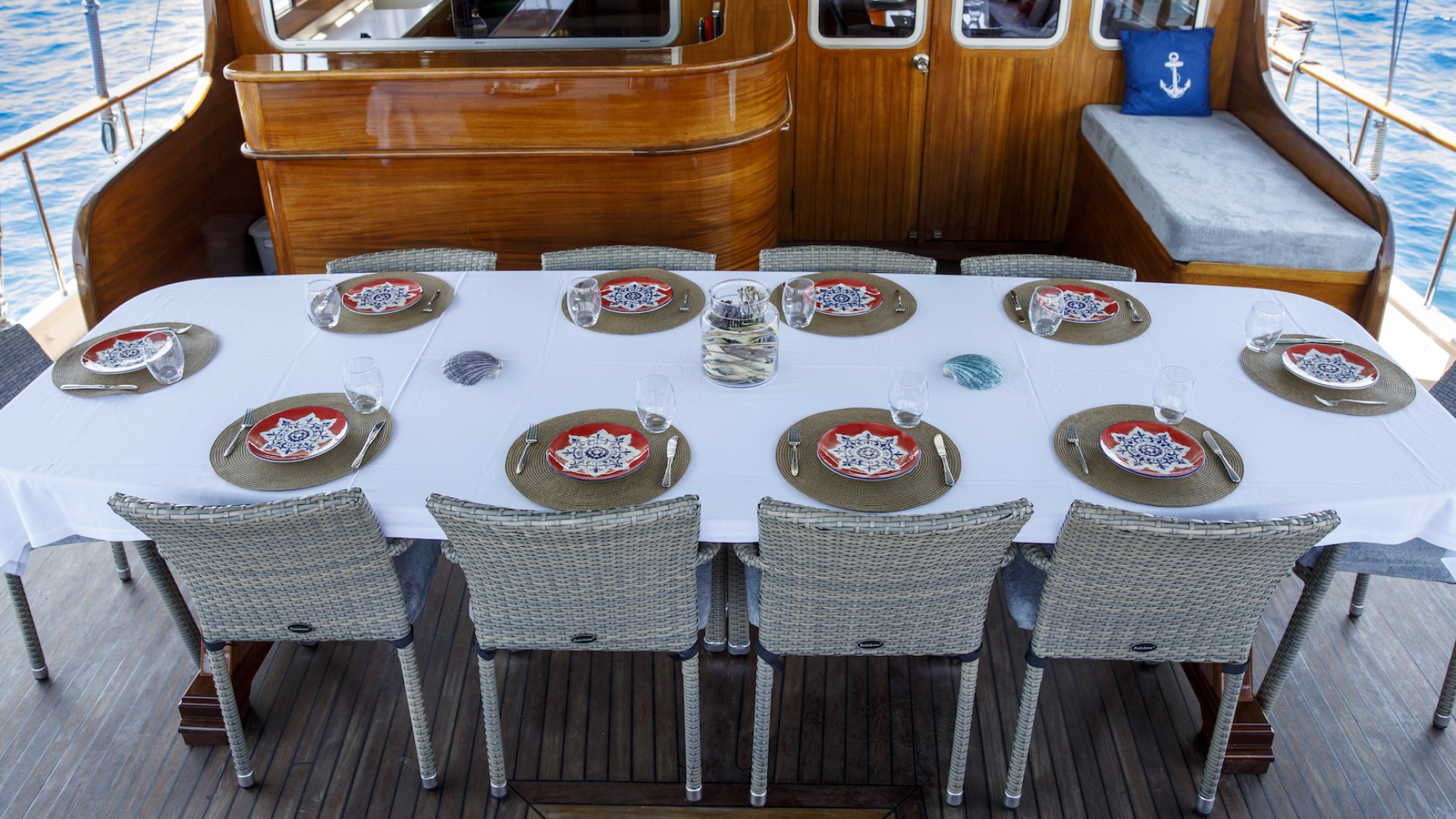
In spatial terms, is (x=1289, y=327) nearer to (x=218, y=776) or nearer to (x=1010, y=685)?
(x=1010, y=685)

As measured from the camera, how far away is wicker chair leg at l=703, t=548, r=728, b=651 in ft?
8.04

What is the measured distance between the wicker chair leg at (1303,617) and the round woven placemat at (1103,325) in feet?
2.20

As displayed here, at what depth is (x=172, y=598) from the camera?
232 cm

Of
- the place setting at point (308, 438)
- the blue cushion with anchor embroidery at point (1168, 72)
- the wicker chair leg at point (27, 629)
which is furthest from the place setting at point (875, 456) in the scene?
the blue cushion with anchor embroidery at point (1168, 72)

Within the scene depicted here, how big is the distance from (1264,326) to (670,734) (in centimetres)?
171

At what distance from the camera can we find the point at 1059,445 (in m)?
2.07

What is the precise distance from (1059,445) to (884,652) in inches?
21.8

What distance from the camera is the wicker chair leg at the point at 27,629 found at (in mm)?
2434

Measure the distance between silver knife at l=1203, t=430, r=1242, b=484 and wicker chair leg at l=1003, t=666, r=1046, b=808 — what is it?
540mm

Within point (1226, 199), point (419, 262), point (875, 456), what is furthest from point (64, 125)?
point (1226, 199)

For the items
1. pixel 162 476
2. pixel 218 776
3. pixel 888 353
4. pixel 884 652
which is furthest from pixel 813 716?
pixel 162 476

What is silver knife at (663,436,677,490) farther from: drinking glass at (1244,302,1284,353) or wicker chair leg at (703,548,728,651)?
drinking glass at (1244,302,1284,353)

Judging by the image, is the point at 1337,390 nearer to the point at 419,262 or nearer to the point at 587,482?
the point at 587,482

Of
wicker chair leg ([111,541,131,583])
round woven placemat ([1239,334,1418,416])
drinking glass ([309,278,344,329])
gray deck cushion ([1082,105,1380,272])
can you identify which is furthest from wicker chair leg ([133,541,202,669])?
gray deck cushion ([1082,105,1380,272])
